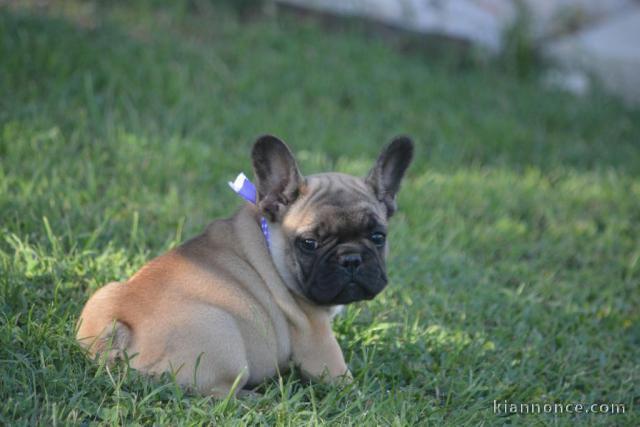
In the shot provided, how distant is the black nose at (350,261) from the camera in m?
3.89

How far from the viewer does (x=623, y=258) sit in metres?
6.30

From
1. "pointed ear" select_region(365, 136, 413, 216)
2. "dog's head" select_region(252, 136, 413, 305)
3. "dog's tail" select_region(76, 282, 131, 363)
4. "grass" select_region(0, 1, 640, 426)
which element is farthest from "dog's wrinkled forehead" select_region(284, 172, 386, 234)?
"dog's tail" select_region(76, 282, 131, 363)

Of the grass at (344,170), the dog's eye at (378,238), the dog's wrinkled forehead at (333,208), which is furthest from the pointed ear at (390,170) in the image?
the grass at (344,170)

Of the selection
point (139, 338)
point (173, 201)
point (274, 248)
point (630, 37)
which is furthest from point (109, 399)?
point (630, 37)

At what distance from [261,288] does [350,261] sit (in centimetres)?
47

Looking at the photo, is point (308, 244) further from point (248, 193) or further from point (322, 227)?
point (248, 193)

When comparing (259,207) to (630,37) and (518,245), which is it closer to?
(518,245)

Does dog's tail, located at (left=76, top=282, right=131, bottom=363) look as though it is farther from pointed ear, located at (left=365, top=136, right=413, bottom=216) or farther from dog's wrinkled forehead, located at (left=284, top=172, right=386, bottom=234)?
pointed ear, located at (left=365, top=136, right=413, bottom=216)

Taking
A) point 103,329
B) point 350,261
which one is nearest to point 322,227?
point 350,261

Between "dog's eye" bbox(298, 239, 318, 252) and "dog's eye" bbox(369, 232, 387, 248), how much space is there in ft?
0.92

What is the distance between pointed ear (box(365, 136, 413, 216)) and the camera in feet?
14.2

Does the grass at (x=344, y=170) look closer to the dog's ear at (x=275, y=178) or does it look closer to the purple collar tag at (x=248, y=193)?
the purple collar tag at (x=248, y=193)

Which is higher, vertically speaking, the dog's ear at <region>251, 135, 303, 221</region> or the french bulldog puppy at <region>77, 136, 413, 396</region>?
the dog's ear at <region>251, 135, 303, 221</region>

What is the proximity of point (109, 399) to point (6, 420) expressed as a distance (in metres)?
0.45
